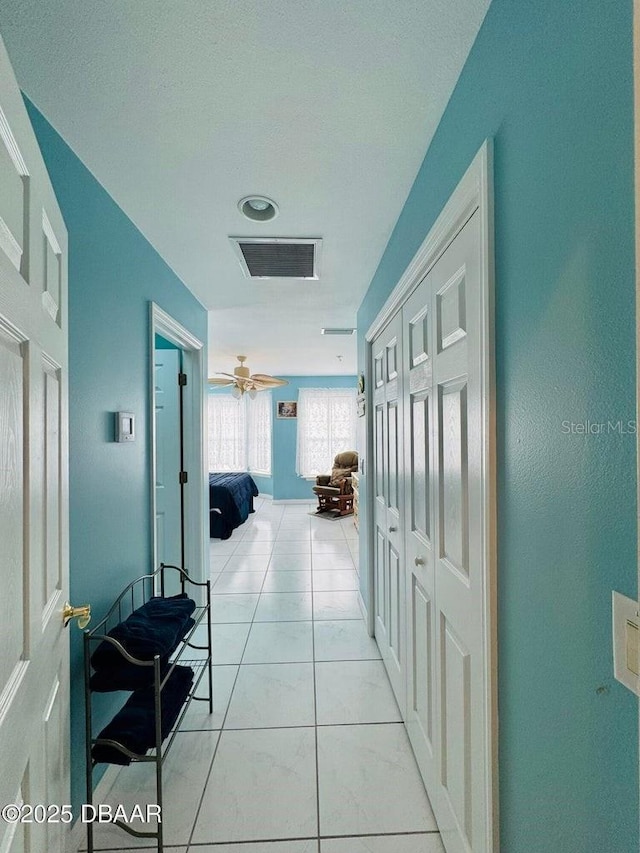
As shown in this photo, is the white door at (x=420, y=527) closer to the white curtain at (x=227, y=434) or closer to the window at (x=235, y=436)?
the window at (x=235, y=436)

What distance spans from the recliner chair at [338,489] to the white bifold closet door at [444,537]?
177 inches

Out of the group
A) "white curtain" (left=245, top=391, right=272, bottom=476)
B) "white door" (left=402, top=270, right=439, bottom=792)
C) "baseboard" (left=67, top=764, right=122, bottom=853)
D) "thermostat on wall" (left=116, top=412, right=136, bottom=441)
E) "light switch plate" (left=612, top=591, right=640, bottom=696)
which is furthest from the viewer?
"white curtain" (left=245, top=391, right=272, bottom=476)

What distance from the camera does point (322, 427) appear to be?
7.66 metres

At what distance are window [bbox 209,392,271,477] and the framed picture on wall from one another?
66 cm

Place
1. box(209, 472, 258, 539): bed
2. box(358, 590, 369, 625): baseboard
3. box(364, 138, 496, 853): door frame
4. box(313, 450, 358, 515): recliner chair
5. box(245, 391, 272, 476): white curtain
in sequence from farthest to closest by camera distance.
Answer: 1. box(245, 391, 272, 476): white curtain
2. box(313, 450, 358, 515): recliner chair
3. box(209, 472, 258, 539): bed
4. box(358, 590, 369, 625): baseboard
5. box(364, 138, 496, 853): door frame

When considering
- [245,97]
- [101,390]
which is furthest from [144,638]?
[245,97]

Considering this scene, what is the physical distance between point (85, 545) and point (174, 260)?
1686 millimetres

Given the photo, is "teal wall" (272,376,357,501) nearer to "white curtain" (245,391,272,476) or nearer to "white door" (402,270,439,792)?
"white curtain" (245,391,272,476)

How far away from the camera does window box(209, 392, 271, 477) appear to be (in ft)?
26.6

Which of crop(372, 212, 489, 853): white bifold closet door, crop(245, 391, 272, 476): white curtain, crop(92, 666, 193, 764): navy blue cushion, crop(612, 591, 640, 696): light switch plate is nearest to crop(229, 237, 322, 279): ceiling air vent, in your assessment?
crop(372, 212, 489, 853): white bifold closet door

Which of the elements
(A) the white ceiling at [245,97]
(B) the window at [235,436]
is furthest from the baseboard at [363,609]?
(B) the window at [235,436]

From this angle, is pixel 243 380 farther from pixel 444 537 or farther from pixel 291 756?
pixel 444 537

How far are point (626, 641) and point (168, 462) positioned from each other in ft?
9.61

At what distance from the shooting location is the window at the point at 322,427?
761cm
